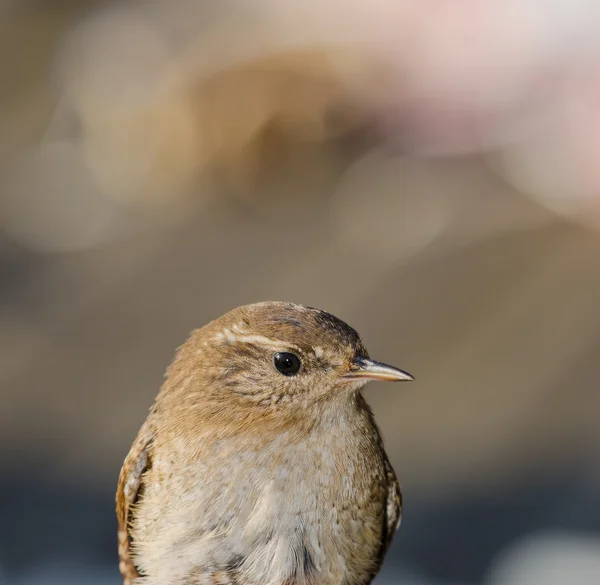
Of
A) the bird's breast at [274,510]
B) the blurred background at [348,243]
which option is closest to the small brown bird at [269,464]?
the bird's breast at [274,510]

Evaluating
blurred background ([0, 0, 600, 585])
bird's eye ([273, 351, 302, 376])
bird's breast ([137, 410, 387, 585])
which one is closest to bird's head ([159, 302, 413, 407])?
bird's eye ([273, 351, 302, 376])

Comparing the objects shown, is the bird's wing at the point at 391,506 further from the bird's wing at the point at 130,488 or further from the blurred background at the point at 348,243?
the blurred background at the point at 348,243

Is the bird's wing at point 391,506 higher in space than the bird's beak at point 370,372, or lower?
lower

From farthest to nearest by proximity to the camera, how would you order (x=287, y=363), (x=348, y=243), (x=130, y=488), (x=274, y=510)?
(x=348, y=243), (x=130, y=488), (x=287, y=363), (x=274, y=510)

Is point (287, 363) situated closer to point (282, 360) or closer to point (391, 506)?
point (282, 360)

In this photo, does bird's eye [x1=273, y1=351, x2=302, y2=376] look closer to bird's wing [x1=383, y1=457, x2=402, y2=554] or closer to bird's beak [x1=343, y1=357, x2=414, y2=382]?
bird's beak [x1=343, y1=357, x2=414, y2=382]

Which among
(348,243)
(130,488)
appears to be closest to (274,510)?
(130,488)

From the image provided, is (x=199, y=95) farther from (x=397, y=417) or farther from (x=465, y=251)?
(x=397, y=417)
